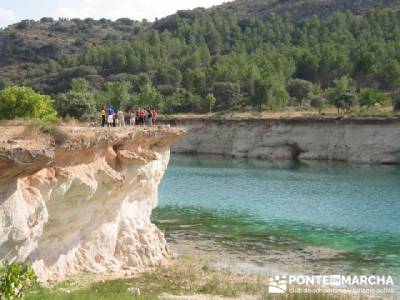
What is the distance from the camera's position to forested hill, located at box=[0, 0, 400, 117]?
328 ft

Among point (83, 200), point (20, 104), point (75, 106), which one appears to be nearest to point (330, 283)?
point (83, 200)

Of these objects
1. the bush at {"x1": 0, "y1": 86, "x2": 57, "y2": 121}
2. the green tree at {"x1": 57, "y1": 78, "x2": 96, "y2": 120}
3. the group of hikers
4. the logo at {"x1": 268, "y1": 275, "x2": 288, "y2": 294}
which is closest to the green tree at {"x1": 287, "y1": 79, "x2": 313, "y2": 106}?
the green tree at {"x1": 57, "y1": 78, "x2": 96, "y2": 120}


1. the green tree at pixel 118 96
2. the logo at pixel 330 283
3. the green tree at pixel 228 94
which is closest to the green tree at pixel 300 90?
the green tree at pixel 228 94

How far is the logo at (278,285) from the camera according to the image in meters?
20.5

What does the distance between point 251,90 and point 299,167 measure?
34.0 meters

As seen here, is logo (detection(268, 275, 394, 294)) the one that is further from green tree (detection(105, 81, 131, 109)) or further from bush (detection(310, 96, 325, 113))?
green tree (detection(105, 81, 131, 109))

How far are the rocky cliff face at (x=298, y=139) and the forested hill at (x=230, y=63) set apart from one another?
9.28 meters

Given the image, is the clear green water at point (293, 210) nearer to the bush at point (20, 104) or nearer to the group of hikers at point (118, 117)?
the group of hikers at point (118, 117)

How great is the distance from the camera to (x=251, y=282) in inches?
852

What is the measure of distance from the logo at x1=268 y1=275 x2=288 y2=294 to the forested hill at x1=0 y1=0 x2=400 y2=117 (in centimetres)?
2780

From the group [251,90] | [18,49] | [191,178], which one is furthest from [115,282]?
[18,49]

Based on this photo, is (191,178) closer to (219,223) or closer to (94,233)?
(219,223)

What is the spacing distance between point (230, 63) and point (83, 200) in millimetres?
106398

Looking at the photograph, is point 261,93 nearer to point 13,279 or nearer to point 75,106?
point 75,106
